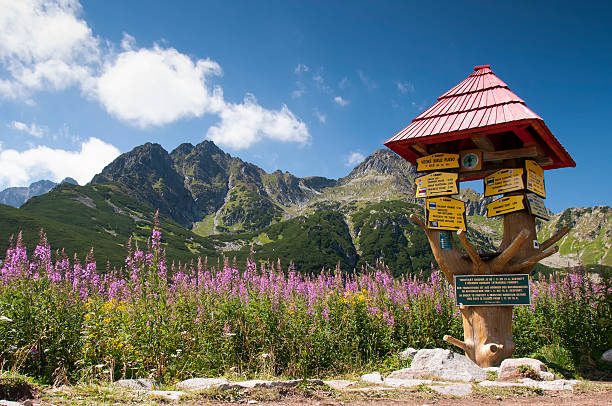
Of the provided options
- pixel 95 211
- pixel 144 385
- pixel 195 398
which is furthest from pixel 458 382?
pixel 95 211

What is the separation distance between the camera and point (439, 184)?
381 inches

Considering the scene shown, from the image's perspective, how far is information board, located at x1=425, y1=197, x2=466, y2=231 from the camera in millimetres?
9516

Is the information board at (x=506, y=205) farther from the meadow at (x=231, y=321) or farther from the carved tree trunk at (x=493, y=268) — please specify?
the meadow at (x=231, y=321)

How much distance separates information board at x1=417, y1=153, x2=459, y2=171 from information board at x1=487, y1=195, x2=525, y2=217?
129 centimetres

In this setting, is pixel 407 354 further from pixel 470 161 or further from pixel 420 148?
pixel 420 148

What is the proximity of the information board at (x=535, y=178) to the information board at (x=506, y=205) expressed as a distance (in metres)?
0.37

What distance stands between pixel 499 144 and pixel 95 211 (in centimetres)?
19981

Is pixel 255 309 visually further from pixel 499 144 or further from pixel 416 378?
pixel 499 144

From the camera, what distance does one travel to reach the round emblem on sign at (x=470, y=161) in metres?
9.56

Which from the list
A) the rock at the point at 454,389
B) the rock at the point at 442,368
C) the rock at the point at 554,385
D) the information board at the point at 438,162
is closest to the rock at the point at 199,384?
the rock at the point at 454,389

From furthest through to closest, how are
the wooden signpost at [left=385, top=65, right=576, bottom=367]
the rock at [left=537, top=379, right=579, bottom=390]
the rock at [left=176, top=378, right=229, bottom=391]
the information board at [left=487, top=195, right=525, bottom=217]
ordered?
the information board at [left=487, top=195, right=525, bottom=217] → the wooden signpost at [left=385, top=65, right=576, bottom=367] → the rock at [left=537, top=379, right=579, bottom=390] → the rock at [left=176, top=378, right=229, bottom=391]

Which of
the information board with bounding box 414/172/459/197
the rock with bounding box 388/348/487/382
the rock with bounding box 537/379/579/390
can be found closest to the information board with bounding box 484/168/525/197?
the information board with bounding box 414/172/459/197

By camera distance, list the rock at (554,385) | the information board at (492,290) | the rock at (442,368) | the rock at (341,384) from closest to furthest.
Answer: the rock at (341,384) < the rock at (554,385) < the rock at (442,368) < the information board at (492,290)

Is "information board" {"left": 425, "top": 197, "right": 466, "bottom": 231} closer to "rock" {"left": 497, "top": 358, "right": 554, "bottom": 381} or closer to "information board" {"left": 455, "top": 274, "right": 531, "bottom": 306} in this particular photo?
"information board" {"left": 455, "top": 274, "right": 531, "bottom": 306}
